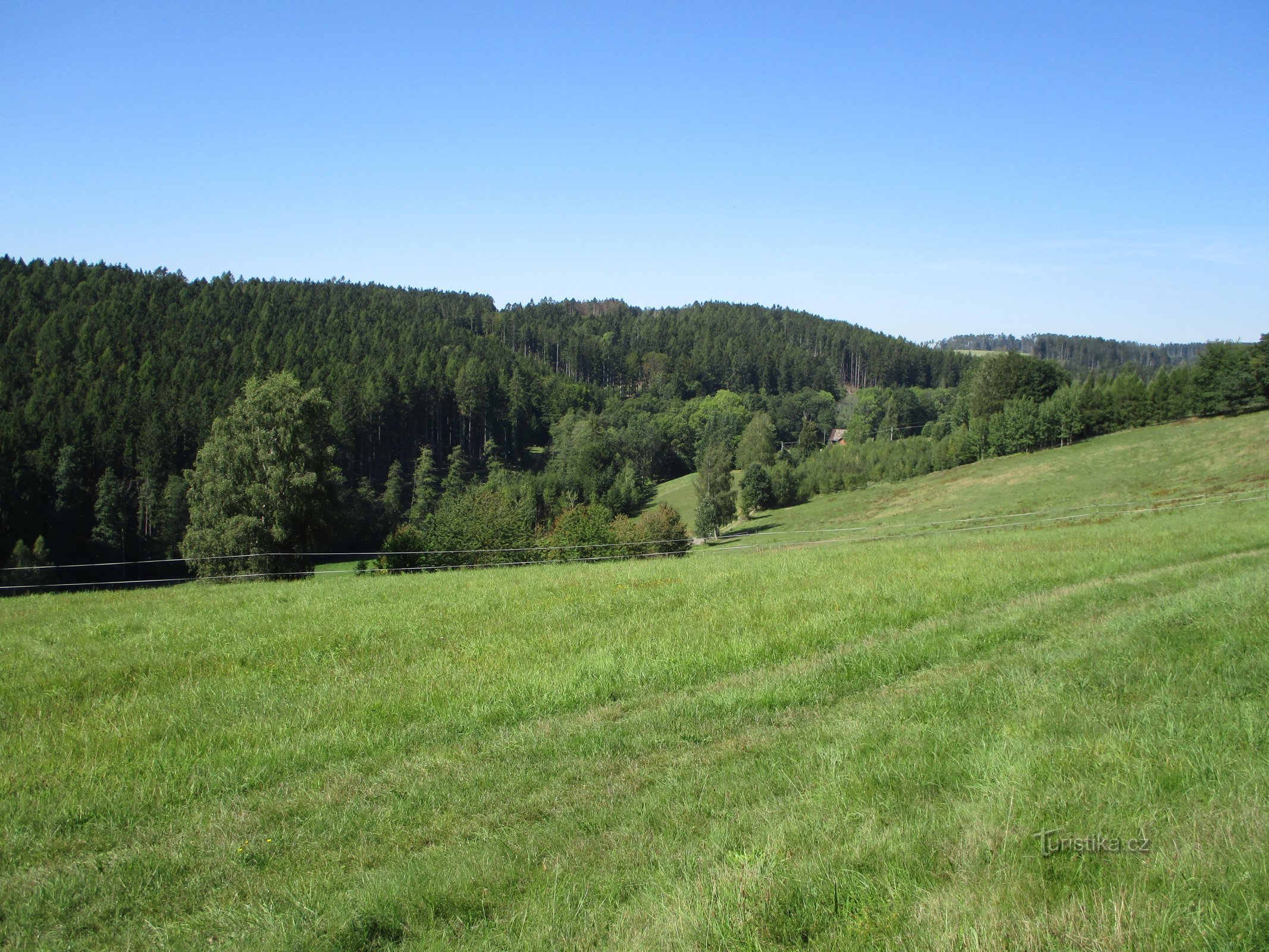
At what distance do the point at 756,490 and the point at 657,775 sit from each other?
84311 millimetres

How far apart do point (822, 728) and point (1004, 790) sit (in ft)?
7.45

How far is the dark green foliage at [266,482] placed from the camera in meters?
39.0

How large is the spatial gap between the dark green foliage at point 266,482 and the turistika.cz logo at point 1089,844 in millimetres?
39255

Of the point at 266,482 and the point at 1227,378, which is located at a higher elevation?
the point at 1227,378

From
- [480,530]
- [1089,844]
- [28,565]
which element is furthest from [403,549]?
[1089,844]

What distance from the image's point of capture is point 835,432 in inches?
6762

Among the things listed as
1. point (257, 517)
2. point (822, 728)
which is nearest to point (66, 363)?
point (257, 517)

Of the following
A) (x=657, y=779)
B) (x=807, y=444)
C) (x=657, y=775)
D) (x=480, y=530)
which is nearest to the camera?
(x=657, y=779)

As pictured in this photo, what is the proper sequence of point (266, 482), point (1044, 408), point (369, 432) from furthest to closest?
point (369, 432)
point (1044, 408)
point (266, 482)

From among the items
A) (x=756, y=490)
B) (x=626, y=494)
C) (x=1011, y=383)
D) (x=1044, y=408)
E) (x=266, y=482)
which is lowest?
(x=626, y=494)

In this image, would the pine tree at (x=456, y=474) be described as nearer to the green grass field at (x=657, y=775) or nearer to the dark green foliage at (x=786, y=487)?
the dark green foliage at (x=786, y=487)

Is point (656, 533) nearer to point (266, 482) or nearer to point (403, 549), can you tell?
point (403, 549)

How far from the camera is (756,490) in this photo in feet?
294

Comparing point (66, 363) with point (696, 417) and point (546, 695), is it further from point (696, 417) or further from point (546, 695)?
point (546, 695)
